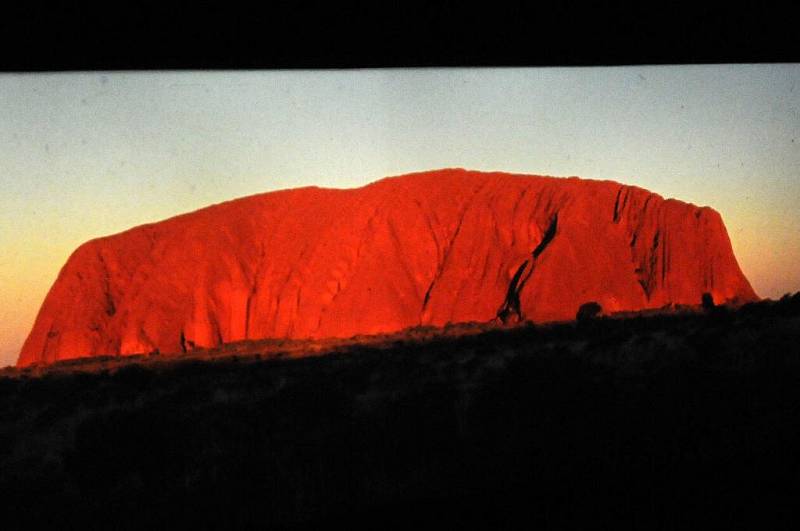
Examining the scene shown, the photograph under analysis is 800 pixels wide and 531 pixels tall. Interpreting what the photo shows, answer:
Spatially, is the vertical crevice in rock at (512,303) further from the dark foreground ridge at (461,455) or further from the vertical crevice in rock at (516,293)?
the dark foreground ridge at (461,455)

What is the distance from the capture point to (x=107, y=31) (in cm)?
457

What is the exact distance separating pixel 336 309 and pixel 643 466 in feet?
122

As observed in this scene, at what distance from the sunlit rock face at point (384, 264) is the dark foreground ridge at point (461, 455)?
30177 millimetres

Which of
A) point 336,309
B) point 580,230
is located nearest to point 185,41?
point 336,309

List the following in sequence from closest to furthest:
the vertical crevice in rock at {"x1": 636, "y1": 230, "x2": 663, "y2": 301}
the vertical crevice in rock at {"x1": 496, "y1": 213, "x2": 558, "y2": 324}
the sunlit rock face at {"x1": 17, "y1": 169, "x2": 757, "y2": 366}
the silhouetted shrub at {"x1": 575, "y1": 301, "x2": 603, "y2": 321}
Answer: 1. the silhouetted shrub at {"x1": 575, "y1": 301, "x2": 603, "y2": 321}
2. the vertical crevice in rock at {"x1": 496, "y1": 213, "x2": 558, "y2": 324}
3. the sunlit rock face at {"x1": 17, "y1": 169, "x2": 757, "y2": 366}
4. the vertical crevice in rock at {"x1": 636, "y1": 230, "x2": 663, "y2": 301}

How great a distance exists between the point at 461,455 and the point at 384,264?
36840mm

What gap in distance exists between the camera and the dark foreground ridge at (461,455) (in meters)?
4.91

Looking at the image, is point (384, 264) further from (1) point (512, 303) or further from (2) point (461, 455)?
(2) point (461, 455)

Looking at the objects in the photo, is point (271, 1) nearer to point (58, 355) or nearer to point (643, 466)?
point (643, 466)

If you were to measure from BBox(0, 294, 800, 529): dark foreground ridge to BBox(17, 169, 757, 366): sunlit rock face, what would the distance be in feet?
99.0

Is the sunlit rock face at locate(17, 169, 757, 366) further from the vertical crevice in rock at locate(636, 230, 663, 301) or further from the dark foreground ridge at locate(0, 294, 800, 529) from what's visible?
the dark foreground ridge at locate(0, 294, 800, 529)

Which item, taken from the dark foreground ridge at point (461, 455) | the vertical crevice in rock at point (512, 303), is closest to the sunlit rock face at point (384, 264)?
the vertical crevice in rock at point (512, 303)

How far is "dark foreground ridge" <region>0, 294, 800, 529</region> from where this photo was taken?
491 centimetres

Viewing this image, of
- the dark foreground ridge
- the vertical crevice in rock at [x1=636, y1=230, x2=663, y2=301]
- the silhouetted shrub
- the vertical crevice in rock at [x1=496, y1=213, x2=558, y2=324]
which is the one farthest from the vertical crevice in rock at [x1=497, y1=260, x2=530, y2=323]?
the dark foreground ridge
